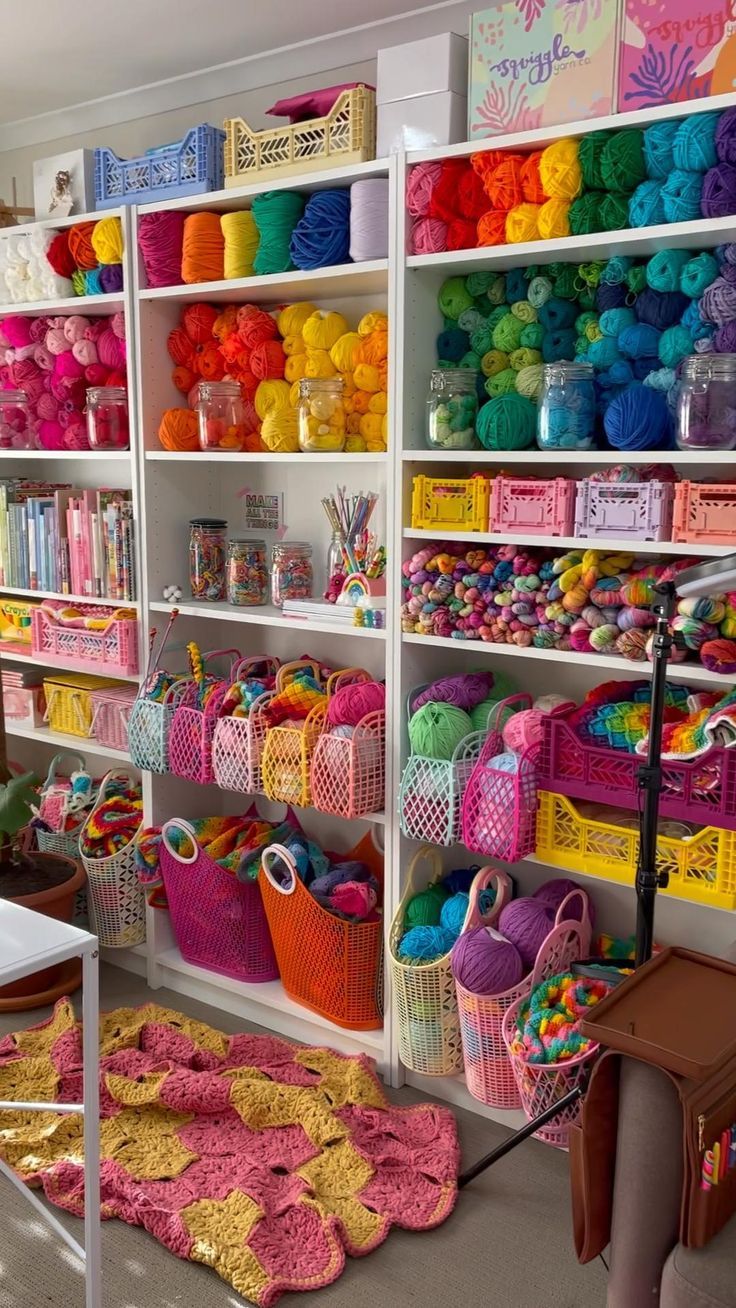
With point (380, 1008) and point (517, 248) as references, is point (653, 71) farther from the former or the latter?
point (380, 1008)

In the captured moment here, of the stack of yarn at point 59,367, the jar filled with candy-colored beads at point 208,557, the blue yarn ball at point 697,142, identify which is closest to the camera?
the blue yarn ball at point 697,142

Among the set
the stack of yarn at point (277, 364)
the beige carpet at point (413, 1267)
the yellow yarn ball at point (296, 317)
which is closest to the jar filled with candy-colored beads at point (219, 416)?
the stack of yarn at point (277, 364)

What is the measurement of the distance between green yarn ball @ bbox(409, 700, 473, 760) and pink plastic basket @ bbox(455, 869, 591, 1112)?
0.32m

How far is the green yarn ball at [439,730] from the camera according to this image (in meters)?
2.42

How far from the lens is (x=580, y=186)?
7.14 ft

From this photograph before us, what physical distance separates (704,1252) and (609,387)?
1.54 meters

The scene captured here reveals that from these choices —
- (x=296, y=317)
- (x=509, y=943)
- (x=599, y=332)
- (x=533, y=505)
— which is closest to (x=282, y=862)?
(x=509, y=943)

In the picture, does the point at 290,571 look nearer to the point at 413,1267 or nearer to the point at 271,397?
the point at 271,397

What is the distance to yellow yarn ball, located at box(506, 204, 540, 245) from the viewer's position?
223cm

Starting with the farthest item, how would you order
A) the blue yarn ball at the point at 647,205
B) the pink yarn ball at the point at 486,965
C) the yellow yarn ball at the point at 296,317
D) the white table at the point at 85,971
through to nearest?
the yellow yarn ball at the point at 296,317, the pink yarn ball at the point at 486,965, the blue yarn ball at the point at 647,205, the white table at the point at 85,971

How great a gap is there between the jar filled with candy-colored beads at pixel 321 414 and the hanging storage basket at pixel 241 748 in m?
0.60

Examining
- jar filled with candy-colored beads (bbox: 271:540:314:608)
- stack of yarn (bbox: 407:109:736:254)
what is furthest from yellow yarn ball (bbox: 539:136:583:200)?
jar filled with candy-colored beads (bbox: 271:540:314:608)

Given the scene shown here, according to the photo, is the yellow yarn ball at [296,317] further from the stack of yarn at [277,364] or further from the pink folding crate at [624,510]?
the pink folding crate at [624,510]

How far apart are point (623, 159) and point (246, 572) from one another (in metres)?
1.34
